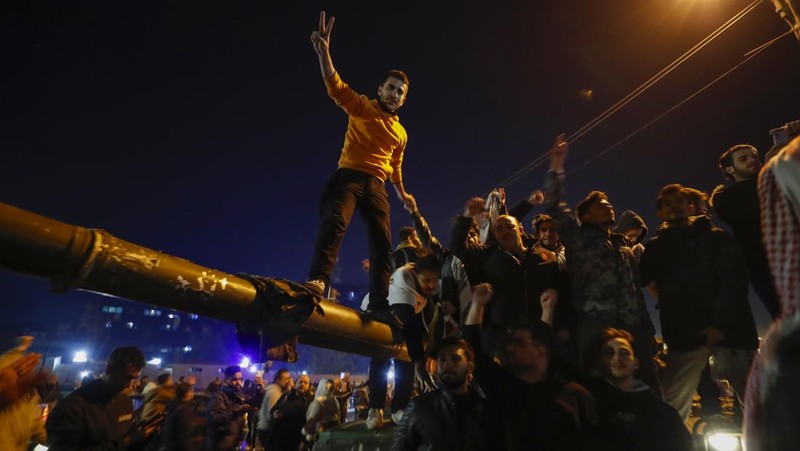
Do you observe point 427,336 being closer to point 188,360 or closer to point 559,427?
point 559,427

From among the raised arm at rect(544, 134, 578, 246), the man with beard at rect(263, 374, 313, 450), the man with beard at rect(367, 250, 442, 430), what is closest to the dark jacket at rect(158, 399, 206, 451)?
the man with beard at rect(367, 250, 442, 430)

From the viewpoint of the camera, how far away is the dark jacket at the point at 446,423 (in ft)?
10.8

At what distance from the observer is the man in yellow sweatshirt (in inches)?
157

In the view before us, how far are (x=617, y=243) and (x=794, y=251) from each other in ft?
9.66

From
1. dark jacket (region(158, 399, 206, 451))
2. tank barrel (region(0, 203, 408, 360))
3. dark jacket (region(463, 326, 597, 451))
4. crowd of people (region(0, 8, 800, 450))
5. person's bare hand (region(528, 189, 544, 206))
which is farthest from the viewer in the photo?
person's bare hand (region(528, 189, 544, 206))

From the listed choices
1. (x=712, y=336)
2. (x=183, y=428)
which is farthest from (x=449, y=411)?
(x=183, y=428)

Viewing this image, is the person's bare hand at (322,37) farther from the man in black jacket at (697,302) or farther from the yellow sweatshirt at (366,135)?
the man in black jacket at (697,302)

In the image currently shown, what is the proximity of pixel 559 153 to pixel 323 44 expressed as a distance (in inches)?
108

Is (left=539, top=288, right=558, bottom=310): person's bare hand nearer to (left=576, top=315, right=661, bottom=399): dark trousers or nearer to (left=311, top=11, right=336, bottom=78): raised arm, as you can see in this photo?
(left=576, top=315, right=661, bottom=399): dark trousers

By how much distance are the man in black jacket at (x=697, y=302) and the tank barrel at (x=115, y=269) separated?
134 inches

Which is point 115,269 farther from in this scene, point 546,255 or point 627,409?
point 546,255

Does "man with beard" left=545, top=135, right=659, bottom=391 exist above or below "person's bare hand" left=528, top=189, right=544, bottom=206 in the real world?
below

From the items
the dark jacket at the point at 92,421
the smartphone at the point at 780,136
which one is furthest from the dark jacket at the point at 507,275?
the dark jacket at the point at 92,421

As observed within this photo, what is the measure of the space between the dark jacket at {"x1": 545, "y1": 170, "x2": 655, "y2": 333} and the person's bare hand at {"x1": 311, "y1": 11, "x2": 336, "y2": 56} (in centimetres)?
258
